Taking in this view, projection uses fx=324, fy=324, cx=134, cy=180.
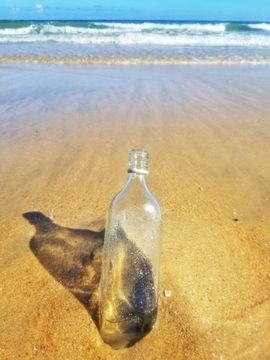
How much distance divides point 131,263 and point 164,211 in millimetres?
761

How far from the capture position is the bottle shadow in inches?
56.3

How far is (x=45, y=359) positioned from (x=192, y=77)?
5.98 metres

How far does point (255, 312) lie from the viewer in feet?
4.69

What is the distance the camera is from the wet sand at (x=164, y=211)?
1313 millimetres

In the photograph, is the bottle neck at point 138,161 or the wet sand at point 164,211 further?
the wet sand at point 164,211

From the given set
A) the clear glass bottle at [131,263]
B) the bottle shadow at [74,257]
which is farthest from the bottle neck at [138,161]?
the bottle shadow at [74,257]

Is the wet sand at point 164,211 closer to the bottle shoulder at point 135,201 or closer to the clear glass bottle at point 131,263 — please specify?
the clear glass bottle at point 131,263

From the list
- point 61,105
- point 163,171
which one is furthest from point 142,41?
point 163,171

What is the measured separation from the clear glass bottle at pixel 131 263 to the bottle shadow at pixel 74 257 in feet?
0.38

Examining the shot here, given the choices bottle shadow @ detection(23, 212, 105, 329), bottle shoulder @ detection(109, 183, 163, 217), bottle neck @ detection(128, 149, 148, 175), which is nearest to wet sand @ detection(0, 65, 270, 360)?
bottle shadow @ detection(23, 212, 105, 329)

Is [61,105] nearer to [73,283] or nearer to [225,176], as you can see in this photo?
[225,176]

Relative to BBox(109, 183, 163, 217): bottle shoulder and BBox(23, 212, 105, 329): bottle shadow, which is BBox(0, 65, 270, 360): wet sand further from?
BBox(109, 183, 163, 217): bottle shoulder

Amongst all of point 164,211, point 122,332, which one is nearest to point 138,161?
point 122,332

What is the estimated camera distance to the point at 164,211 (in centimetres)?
205
